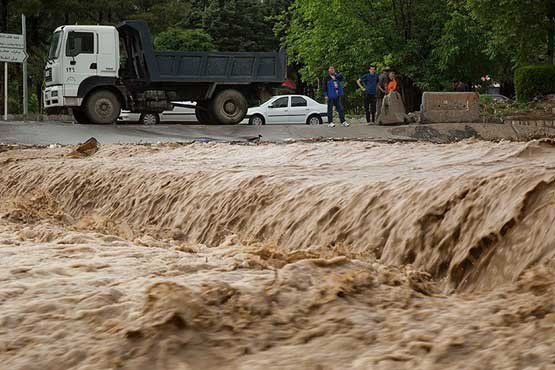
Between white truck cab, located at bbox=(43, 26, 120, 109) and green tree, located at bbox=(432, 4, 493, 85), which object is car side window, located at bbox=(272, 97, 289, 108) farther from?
white truck cab, located at bbox=(43, 26, 120, 109)

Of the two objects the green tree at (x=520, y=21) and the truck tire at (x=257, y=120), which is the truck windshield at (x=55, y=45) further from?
the green tree at (x=520, y=21)

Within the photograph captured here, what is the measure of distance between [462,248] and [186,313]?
6.15ft

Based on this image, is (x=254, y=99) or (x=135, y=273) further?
(x=254, y=99)

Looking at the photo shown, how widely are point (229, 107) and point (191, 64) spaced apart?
1.58 m

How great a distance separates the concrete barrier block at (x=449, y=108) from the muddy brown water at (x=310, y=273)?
14.5 m

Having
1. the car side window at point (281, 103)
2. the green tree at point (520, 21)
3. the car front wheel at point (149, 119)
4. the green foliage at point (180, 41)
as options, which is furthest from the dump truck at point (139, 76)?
the green foliage at point (180, 41)

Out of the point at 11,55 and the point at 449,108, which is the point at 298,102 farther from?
the point at 449,108

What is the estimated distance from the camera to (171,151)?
12.2 metres

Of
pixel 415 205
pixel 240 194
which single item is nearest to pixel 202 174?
pixel 240 194

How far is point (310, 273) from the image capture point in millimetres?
4586

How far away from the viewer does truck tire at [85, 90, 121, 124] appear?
82.8 feet

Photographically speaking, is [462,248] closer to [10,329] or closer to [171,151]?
[10,329]

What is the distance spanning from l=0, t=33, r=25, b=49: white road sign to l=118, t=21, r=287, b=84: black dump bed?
4063 mm

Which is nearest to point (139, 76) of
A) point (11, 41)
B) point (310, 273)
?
point (11, 41)
